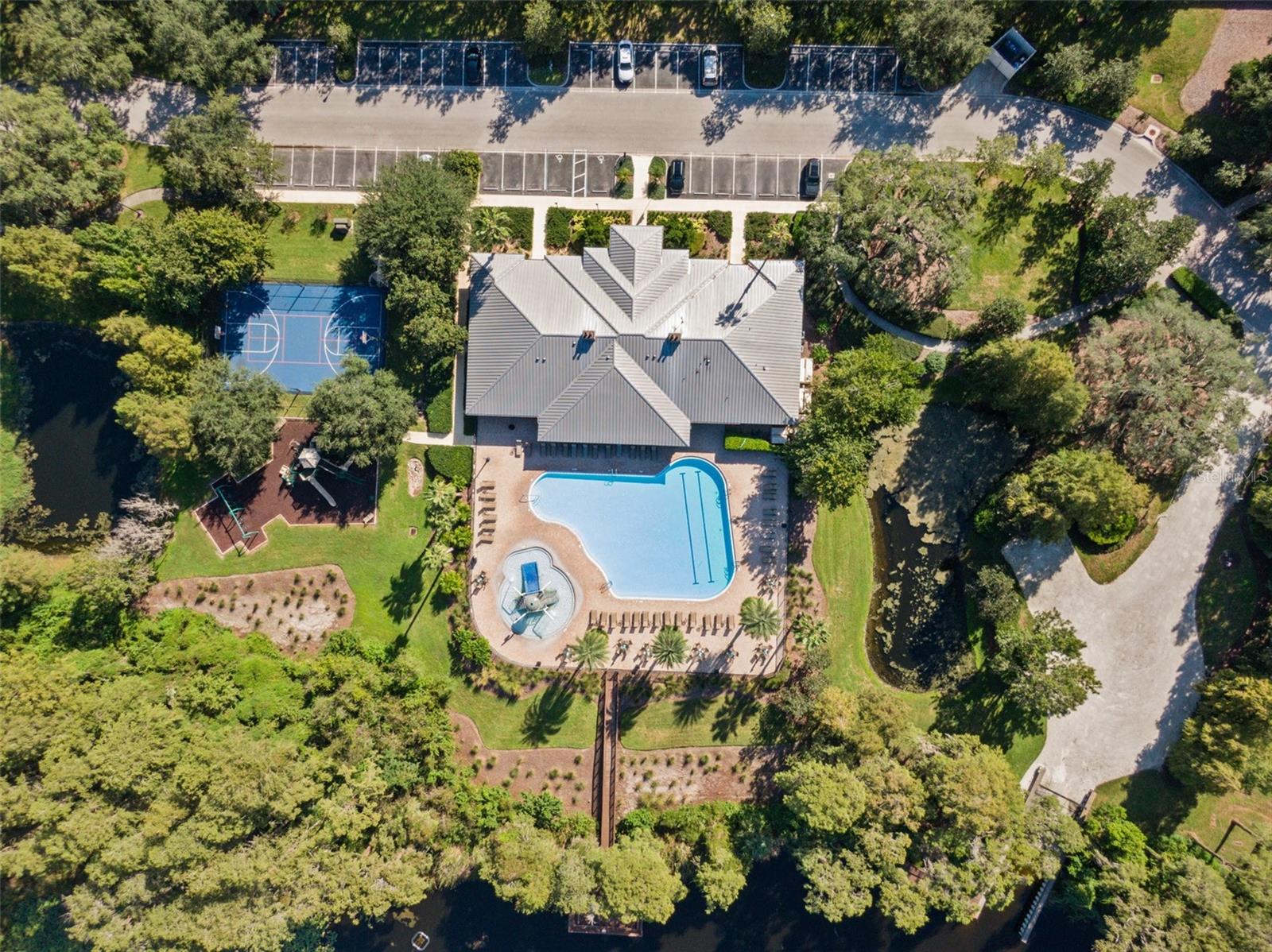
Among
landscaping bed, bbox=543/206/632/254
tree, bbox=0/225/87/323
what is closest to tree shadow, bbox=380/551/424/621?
landscaping bed, bbox=543/206/632/254

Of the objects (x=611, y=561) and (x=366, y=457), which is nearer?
(x=366, y=457)

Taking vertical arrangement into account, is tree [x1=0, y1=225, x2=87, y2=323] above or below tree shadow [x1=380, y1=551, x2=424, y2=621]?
above

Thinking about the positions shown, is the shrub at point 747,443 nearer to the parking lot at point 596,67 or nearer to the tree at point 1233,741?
the parking lot at point 596,67

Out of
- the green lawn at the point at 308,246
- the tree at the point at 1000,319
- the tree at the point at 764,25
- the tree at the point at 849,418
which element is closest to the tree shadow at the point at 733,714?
the tree at the point at 849,418

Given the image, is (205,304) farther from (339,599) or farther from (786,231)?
(786,231)

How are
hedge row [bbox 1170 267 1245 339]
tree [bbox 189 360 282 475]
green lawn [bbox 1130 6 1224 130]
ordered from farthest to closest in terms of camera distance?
green lawn [bbox 1130 6 1224 130] < hedge row [bbox 1170 267 1245 339] < tree [bbox 189 360 282 475]

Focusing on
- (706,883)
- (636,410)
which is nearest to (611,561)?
(636,410)

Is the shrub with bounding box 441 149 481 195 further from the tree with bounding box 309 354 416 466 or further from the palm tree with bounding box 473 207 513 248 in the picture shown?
the tree with bounding box 309 354 416 466

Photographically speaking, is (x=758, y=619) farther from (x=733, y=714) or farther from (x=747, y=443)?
(x=747, y=443)
